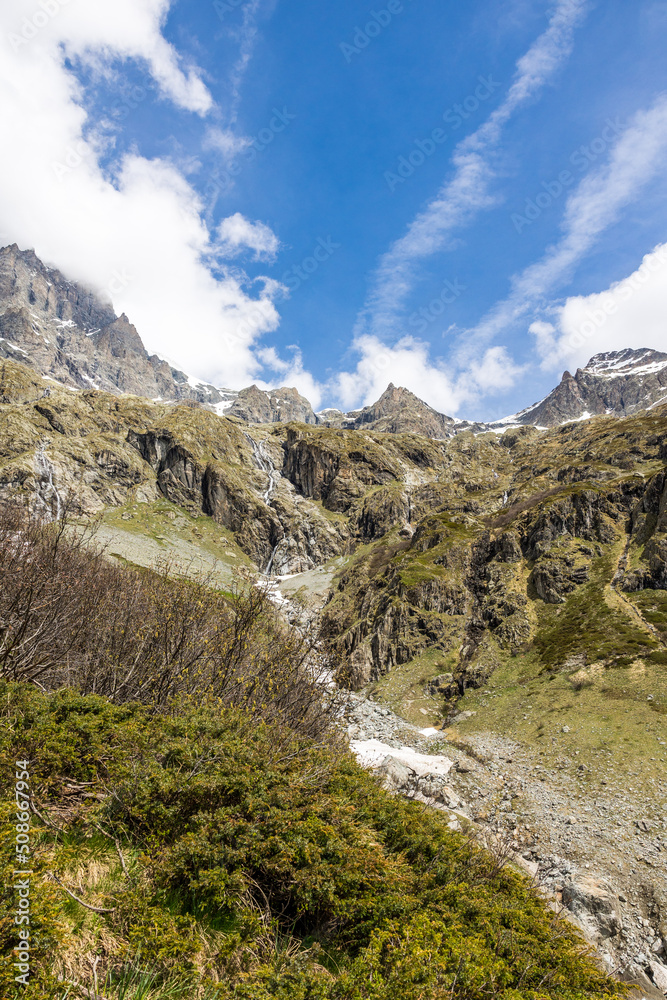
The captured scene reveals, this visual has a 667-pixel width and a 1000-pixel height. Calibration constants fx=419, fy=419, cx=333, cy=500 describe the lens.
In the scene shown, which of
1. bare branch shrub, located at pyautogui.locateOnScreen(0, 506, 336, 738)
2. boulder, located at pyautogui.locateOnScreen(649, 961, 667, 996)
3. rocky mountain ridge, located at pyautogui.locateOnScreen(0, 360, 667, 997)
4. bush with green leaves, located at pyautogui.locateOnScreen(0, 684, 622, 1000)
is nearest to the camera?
bush with green leaves, located at pyautogui.locateOnScreen(0, 684, 622, 1000)

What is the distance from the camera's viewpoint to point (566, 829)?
25.5m

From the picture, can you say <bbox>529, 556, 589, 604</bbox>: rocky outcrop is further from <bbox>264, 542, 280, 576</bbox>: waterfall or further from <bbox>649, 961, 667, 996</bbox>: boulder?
<bbox>264, 542, 280, 576</bbox>: waterfall

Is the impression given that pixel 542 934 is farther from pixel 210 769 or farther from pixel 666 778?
pixel 666 778

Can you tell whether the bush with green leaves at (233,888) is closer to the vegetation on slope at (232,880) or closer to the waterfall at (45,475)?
the vegetation on slope at (232,880)

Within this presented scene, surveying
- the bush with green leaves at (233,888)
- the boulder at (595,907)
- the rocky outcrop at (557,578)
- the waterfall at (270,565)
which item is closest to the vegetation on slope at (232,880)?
the bush with green leaves at (233,888)

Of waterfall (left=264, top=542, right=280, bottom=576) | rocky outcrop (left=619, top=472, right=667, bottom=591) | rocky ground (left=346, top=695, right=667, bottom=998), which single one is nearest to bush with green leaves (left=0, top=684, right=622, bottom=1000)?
rocky ground (left=346, top=695, right=667, bottom=998)

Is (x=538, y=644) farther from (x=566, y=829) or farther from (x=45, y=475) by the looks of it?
(x=45, y=475)

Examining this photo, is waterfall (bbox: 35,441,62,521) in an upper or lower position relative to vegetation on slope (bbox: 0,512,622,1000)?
upper

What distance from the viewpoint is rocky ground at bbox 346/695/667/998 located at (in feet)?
59.1

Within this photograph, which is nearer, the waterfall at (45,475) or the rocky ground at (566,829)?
the rocky ground at (566,829)

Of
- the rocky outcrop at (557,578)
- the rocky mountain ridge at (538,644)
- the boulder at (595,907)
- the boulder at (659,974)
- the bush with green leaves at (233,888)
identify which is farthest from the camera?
the rocky outcrop at (557,578)

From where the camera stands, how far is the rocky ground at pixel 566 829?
18016mm

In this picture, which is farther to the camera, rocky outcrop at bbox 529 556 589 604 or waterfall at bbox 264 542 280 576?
waterfall at bbox 264 542 280 576

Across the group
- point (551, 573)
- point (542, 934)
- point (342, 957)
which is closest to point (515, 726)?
point (551, 573)
